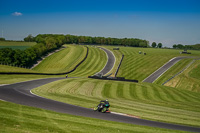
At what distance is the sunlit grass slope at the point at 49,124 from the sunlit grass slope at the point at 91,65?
61722 mm

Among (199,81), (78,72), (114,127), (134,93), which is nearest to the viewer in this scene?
(114,127)

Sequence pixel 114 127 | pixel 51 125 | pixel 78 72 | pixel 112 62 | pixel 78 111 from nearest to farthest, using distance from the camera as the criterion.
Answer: pixel 51 125, pixel 114 127, pixel 78 111, pixel 78 72, pixel 112 62

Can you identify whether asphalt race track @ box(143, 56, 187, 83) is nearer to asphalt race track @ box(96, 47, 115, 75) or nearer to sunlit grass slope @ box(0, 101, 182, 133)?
asphalt race track @ box(96, 47, 115, 75)

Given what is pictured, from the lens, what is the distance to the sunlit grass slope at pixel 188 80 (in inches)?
2285

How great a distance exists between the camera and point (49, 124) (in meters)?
14.8

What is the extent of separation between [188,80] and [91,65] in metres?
48.9

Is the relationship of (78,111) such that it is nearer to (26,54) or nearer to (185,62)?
(185,62)

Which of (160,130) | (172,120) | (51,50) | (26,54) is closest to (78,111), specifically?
(160,130)

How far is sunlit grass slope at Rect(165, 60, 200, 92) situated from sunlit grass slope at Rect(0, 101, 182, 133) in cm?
4581

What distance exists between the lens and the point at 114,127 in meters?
16.7

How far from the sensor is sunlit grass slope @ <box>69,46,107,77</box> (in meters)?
83.3

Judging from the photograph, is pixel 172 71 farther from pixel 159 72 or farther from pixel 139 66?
pixel 139 66

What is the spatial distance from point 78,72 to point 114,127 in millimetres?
69695

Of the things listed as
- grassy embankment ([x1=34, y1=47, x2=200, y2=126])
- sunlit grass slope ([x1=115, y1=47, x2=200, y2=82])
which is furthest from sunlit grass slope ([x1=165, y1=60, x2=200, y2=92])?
sunlit grass slope ([x1=115, y1=47, x2=200, y2=82])
